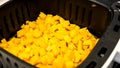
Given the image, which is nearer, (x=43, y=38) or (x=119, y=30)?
(x=119, y=30)

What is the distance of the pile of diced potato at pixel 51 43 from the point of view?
2.30 feet

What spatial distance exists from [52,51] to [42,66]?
3.3 inches

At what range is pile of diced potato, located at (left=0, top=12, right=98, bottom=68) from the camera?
70 cm

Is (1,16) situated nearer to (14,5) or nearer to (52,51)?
(14,5)

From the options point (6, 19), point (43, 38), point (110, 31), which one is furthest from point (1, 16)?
point (110, 31)

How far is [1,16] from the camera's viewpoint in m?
0.75

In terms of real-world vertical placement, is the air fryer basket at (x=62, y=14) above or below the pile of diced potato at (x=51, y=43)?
above

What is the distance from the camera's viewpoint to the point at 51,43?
0.77 metres

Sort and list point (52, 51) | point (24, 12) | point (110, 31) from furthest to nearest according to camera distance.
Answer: point (24, 12) → point (52, 51) → point (110, 31)

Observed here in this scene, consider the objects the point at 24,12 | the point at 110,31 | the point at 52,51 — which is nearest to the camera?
the point at 110,31

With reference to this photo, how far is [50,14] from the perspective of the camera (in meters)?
0.90

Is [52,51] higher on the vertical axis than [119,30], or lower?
lower

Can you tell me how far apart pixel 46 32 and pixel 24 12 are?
0.12 metres

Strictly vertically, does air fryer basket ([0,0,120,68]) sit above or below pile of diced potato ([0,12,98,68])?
above
